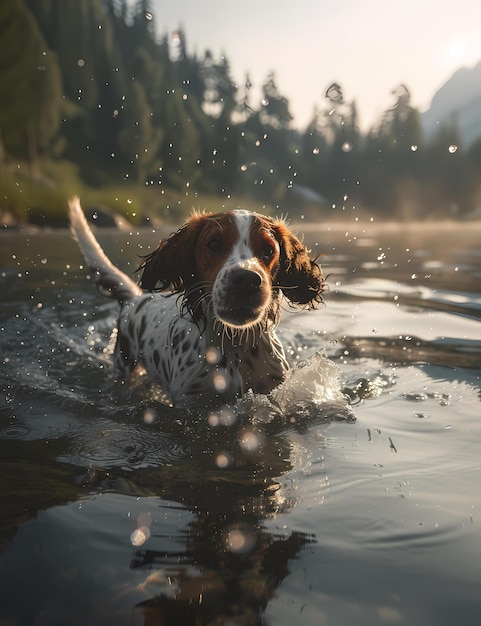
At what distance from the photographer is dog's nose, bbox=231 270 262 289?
3787 millimetres

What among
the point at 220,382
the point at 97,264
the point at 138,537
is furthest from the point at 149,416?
the point at 97,264

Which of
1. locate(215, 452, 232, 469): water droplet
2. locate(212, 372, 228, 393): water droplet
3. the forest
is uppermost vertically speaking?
the forest

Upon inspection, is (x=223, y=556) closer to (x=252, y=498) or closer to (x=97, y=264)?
(x=252, y=498)

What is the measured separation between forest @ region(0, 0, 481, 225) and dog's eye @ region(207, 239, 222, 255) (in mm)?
28197

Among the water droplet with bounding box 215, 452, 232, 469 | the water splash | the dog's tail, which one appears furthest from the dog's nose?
the dog's tail

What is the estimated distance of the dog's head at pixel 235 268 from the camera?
12.7 ft

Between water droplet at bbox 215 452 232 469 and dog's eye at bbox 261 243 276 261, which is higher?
dog's eye at bbox 261 243 276 261

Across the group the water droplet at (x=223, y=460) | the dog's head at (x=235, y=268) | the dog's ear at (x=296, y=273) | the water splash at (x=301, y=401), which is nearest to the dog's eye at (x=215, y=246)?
the dog's head at (x=235, y=268)

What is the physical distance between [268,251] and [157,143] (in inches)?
2164

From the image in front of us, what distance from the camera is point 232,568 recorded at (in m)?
2.21

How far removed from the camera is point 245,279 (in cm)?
379

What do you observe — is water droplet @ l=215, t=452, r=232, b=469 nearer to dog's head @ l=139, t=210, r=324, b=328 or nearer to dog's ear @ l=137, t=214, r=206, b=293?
dog's head @ l=139, t=210, r=324, b=328

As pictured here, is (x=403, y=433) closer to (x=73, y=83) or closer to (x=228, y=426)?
(x=228, y=426)

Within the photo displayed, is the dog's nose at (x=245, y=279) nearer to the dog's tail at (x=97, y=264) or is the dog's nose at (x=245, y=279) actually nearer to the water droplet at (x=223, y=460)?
the water droplet at (x=223, y=460)
